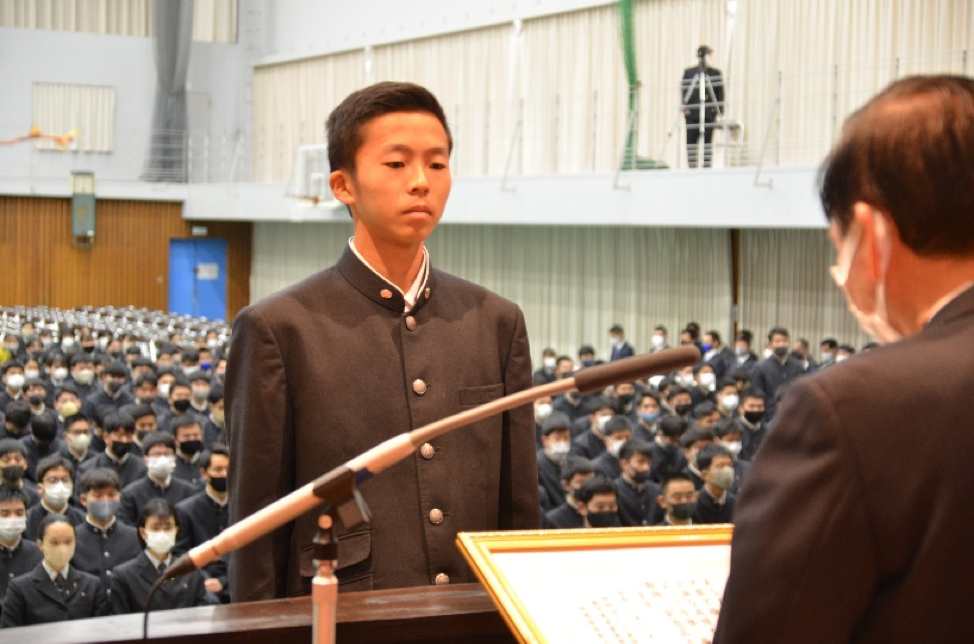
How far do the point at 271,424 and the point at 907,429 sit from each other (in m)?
1.13

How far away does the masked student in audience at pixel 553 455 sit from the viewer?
8.09 m

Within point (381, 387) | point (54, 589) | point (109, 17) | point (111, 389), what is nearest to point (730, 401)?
point (111, 389)

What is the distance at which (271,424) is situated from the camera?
6.10 ft

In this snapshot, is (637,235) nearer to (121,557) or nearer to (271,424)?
(121,557)

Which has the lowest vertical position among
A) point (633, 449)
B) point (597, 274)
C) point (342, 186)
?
point (633, 449)

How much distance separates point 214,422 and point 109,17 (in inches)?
581

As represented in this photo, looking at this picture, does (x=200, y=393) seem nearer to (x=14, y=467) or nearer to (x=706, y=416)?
(x=14, y=467)

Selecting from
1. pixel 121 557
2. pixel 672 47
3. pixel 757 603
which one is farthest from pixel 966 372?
pixel 672 47

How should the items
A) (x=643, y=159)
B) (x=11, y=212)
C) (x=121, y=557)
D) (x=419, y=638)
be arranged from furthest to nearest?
Result: (x=11, y=212) < (x=643, y=159) < (x=121, y=557) < (x=419, y=638)

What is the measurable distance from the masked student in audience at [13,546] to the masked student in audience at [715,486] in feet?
12.5

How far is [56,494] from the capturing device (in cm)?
695

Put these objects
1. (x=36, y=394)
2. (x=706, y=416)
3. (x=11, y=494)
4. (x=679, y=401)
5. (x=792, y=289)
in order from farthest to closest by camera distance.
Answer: (x=792, y=289) < (x=36, y=394) < (x=679, y=401) < (x=706, y=416) < (x=11, y=494)

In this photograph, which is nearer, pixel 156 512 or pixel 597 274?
pixel 156 512

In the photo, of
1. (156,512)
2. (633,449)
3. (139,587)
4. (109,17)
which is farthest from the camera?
(109,17)
